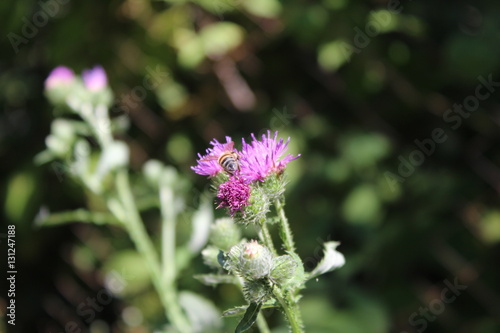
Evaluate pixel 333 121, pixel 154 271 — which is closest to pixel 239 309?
pixel 154 271

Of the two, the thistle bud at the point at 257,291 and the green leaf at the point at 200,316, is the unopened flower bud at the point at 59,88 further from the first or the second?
the thistle bud at the point at 257,291

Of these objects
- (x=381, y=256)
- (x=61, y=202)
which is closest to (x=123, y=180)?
(x=381, y=256)

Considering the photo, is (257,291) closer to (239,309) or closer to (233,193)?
(239,309)

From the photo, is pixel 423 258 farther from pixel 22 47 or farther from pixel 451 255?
pixel 22 47

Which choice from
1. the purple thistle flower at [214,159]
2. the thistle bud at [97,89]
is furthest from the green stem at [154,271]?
the purple thistle flower at [214,159]

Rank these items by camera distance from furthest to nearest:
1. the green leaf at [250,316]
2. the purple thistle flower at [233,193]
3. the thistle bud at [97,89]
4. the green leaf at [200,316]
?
the thistle bud at [97,89], the green leaf at [200,316], the purple thistle flower at [233,193], the green leaf at [250,316]

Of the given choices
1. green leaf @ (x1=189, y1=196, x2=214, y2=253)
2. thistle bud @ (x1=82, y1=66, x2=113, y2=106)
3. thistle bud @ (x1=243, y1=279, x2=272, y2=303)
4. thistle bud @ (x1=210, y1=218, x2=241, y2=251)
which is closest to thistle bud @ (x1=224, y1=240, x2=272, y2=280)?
thistle bud @ (x1=243, y1=279, x2=272, y2=303)
